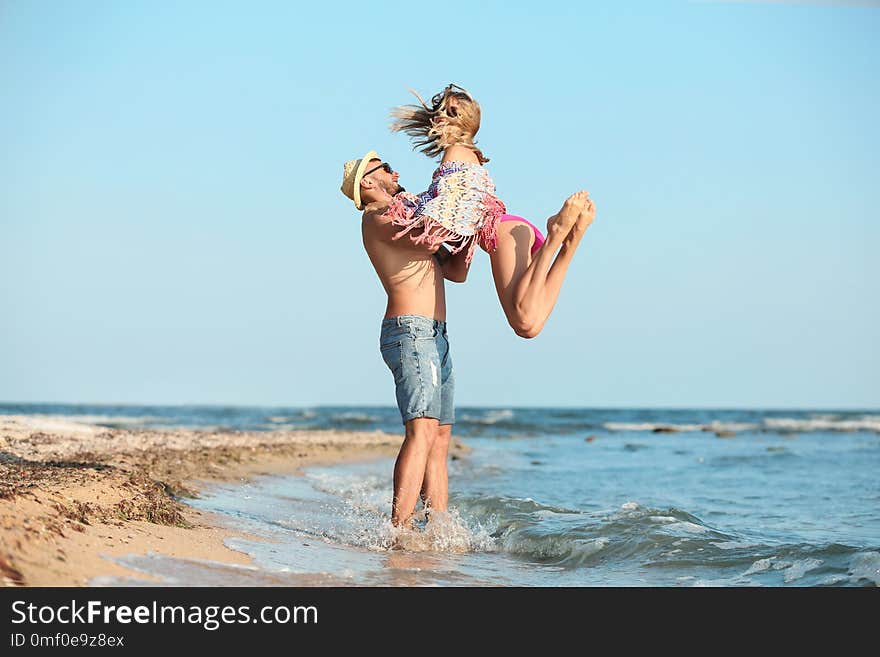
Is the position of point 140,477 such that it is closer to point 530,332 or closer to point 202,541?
point 202,541

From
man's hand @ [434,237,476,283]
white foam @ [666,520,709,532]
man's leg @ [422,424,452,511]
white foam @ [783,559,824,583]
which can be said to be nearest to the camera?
white foam @ [783,559,824,583]

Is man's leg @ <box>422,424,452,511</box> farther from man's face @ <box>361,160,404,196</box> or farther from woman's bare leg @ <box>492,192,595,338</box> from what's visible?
man's face @ <box>361,160,404,196</box>

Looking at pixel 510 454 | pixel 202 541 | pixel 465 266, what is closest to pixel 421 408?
pixel 465 266

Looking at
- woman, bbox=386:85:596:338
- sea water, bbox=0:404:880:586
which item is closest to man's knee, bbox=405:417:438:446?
sea water, bbox=0:404:880:586

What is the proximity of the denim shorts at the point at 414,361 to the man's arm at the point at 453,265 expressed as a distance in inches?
13.0

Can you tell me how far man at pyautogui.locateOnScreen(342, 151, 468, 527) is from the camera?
16.0 feet

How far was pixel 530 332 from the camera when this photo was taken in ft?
15.1

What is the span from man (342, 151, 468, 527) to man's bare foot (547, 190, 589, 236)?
2.21 ft

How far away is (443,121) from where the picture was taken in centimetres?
491

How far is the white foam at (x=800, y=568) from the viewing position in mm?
4678

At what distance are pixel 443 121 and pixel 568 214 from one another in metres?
0.95

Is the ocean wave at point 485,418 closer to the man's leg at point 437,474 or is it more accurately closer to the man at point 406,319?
the man's leg at point 437,474
